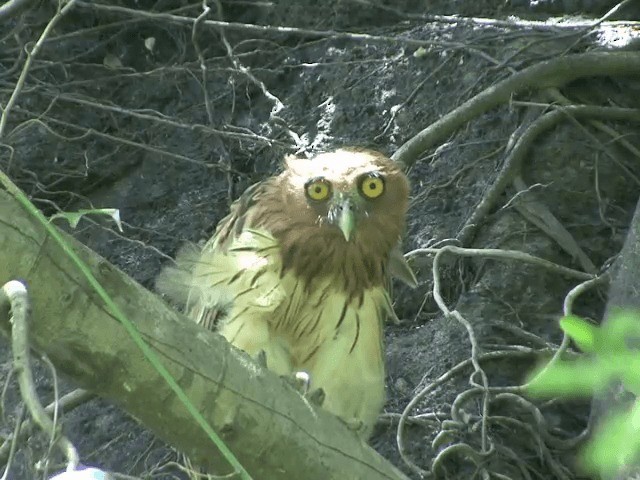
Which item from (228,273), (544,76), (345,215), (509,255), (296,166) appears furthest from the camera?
(544,76)

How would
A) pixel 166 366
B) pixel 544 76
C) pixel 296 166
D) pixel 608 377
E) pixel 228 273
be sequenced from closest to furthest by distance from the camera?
pixel 608 377, pixel 166 366, pixel 228 273, pixel 296 166, pixel 544 76

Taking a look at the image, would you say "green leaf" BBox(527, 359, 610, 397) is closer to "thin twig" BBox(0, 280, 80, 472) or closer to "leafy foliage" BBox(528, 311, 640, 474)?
"leafy foliage" BBox(528, 311, 640, 474)

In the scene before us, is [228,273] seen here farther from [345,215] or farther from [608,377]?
[608,377]

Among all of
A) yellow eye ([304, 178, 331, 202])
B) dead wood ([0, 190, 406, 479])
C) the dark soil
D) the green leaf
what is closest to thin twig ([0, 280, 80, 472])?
dead wood ([0, 190, 406, 479])

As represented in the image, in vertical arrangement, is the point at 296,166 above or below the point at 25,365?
below

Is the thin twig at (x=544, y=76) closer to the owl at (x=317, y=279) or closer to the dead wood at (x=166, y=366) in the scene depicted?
the owl at (x=317, y=279)

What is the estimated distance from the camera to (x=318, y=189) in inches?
110

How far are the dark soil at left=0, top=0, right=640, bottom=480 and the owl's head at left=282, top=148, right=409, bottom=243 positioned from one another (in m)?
0.71

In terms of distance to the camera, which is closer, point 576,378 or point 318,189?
point 576,378

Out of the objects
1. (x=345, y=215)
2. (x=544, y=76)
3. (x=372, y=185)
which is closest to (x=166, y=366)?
(x=345, y=215)

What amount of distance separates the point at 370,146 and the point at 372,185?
1.42 m

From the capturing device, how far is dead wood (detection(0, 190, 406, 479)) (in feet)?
4.93

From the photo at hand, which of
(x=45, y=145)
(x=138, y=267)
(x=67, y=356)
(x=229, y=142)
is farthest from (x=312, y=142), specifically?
(x=67, y=356)

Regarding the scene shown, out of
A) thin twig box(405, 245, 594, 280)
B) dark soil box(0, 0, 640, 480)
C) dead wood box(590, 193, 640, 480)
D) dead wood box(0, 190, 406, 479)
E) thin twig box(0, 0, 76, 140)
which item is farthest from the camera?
dark soil box(0, 0, 640, 480)
